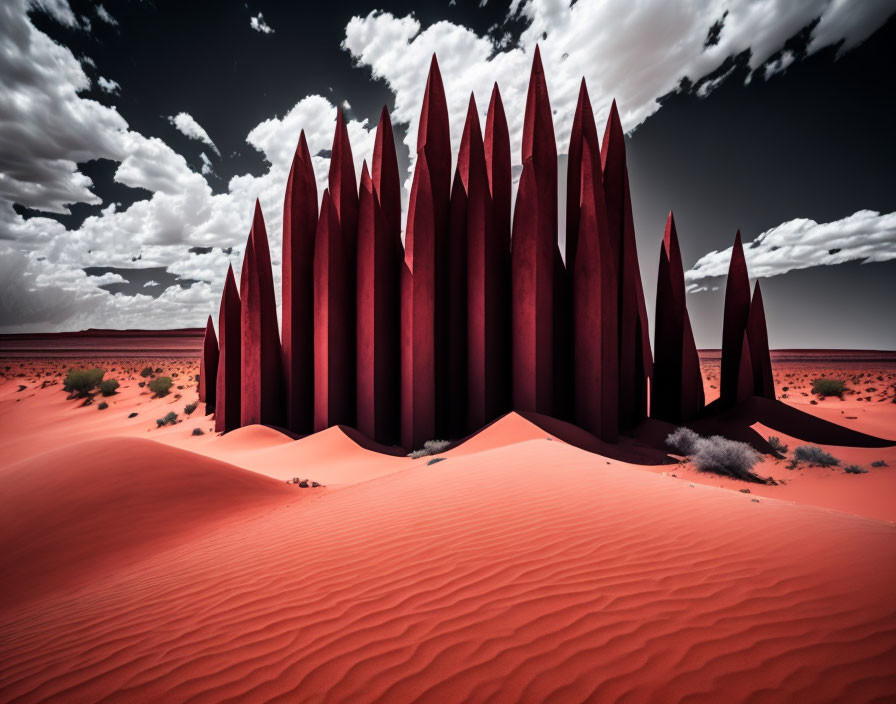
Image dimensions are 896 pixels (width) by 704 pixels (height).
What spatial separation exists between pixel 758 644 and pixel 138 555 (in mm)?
6646

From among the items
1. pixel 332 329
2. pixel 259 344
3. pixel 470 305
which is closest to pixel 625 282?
pixel 470 305

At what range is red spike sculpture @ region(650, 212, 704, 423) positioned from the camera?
1620cm

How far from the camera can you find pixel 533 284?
42.4ft

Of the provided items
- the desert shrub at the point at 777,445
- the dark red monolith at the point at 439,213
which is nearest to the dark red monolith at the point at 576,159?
the dark red monolith at the point at 439,213

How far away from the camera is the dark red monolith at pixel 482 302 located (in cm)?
1328

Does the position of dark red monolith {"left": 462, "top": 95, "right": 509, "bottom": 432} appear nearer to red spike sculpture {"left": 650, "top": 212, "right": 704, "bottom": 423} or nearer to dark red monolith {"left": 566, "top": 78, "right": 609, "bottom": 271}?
dark red monolith {"left": 566, "top": 78, "right": 609, "bottom": 271}

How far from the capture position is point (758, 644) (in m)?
2.40

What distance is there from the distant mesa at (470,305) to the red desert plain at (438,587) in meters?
6.02

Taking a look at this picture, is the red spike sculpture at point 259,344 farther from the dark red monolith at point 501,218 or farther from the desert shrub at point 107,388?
the desert shrub at point 107,388

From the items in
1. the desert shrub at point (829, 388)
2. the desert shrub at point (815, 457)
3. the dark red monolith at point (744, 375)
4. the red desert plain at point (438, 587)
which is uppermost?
the dark red monolith at point (744, 375)

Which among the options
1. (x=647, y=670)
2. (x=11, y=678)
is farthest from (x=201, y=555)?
(x=647, y=670)

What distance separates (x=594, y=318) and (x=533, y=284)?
2.25 m

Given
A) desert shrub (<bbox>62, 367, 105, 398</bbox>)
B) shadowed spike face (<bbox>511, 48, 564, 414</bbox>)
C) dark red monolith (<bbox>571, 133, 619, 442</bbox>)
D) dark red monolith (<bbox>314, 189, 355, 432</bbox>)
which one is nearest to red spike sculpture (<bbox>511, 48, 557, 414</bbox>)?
shadowed spike face (<bbox>511, 48, 564, 414</bbox>)

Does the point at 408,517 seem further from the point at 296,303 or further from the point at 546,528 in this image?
the point at 296,303
